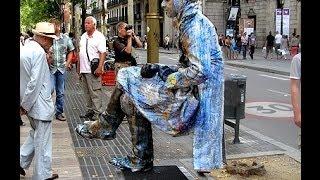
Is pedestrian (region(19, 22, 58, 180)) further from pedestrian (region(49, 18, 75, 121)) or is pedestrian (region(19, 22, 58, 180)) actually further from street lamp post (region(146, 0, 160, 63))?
pedestrian (region(49, 18, 75, 121))

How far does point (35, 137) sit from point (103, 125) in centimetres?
147

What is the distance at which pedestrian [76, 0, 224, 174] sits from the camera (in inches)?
155

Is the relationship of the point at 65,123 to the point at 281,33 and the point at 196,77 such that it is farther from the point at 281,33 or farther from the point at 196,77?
the point at 281,33

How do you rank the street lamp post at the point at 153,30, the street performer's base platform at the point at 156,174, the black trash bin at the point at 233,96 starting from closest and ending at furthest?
the street performer's base platform at the point at 156,174 → the street lamp post at the point at 153,30 → the black trash bin at the point at 233,96

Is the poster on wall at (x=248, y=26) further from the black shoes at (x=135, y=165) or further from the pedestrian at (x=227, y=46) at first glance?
the black shoes at (x=135, y=165)

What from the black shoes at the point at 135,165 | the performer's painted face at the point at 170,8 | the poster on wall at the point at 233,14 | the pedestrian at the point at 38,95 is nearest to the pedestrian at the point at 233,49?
the poster on wall at the point at 233,14

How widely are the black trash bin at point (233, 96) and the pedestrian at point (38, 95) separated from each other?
9.74 ft

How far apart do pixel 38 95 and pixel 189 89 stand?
199 cm

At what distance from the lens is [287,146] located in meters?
8.05

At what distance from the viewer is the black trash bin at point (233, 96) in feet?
25.5

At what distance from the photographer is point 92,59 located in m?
9.74

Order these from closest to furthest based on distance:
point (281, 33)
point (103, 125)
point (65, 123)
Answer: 1. point (103, 125)
2. point (65, 123)
3. point (281, 33)

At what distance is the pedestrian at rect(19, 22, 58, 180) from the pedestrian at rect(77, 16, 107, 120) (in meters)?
3.84

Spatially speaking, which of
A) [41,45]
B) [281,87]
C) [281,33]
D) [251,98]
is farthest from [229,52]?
[41,45]
